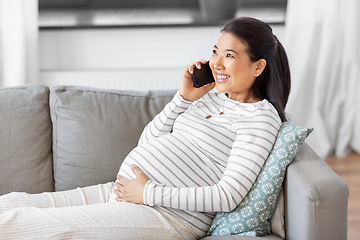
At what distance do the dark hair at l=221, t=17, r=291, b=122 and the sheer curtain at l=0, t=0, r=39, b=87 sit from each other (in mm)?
1526

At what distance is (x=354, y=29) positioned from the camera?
2.73 meters

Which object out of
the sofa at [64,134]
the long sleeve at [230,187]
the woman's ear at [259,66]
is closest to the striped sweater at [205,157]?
the long sleeve at [230,187]

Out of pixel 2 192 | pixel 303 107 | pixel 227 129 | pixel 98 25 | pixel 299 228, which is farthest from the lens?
pixel 303 107

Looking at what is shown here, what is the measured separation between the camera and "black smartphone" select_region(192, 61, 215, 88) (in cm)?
151

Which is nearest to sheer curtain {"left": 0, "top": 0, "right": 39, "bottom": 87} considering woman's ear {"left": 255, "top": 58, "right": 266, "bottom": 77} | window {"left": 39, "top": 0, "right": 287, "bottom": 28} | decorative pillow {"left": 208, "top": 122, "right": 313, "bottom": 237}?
window {"left": 39, "top": 0, "right": 287, "bottom": 28}

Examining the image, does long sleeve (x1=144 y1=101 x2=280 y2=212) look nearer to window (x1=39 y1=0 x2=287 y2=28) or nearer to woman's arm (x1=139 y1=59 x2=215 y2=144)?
woman's arm (x1=139 y1=59 x2=215 y2=144)

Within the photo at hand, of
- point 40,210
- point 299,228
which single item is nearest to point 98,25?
point 40,210

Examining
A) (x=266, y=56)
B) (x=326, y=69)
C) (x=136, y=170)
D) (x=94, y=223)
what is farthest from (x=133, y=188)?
(x=326, y=69)

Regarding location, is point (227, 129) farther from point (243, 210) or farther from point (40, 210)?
point (40, 210)

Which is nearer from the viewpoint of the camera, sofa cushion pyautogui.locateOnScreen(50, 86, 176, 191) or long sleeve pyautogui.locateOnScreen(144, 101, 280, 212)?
long sleeve pyautogui.locateOnScreen(144, 101, 280, 212)

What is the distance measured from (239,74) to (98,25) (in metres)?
1.49

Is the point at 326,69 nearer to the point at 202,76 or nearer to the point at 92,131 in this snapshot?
the point at 202,76

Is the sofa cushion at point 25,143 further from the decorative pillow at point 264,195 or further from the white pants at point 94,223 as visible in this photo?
the decorative pillow at point 264,195

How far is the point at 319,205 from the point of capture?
3.59ft
